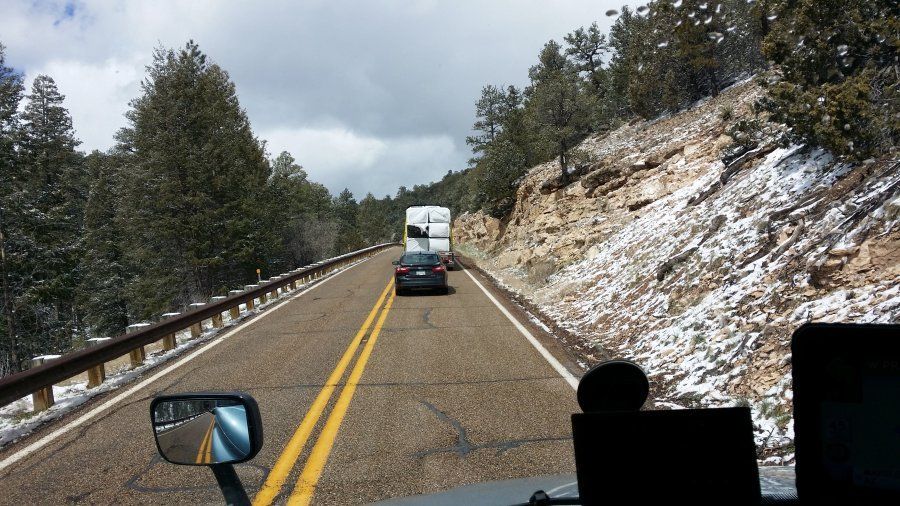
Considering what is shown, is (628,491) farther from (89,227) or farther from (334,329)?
(89,227)

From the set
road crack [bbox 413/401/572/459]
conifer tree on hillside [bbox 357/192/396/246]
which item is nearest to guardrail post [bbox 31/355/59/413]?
road crack [bbox 413/401/572/459]

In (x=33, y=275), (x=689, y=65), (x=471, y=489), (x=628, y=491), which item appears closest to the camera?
(x=628, y=491)

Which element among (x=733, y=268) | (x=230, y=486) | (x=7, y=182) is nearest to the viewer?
(x=230, y=486)

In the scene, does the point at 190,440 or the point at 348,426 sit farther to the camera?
the point at 348,426

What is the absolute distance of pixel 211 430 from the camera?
2.26 m

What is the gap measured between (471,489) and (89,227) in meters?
42.1

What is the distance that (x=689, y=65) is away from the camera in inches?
1262

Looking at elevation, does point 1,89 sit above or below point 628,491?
above

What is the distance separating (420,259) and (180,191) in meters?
17.5

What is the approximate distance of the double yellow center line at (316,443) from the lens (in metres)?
4.42

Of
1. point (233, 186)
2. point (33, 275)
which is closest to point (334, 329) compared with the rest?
point (33, 275)

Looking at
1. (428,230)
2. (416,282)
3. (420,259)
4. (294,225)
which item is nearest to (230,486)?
(416,282)

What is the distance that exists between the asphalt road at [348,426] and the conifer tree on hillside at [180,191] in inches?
838

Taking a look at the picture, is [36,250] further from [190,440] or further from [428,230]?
[190,440]
